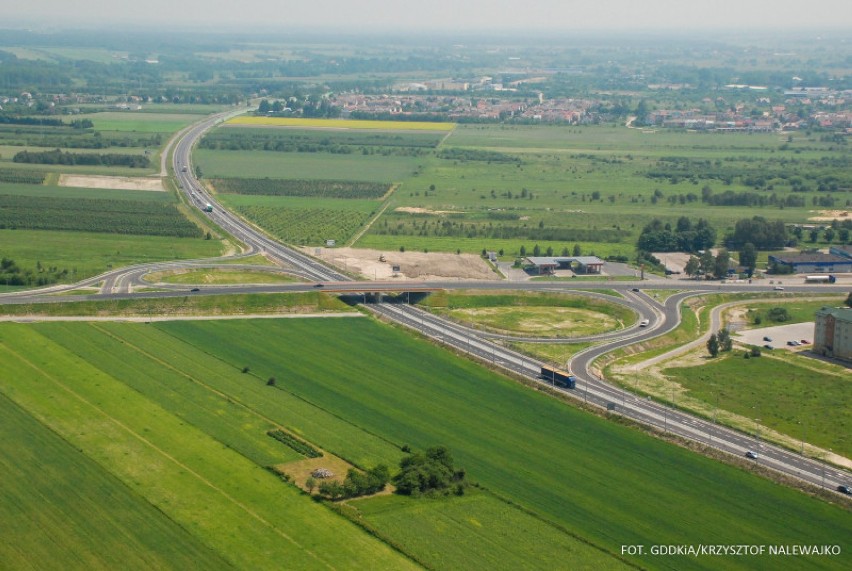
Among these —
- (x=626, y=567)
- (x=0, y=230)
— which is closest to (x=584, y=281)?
(x=626, y=567)

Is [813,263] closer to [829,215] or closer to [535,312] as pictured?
[829,215]

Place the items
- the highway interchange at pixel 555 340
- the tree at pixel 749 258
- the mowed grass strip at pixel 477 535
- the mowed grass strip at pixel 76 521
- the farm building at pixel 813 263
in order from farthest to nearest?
the farm building at pixel 813 263 → the tree at pixel 749 258 → the highway interchange at pixel 555 340 → the mowed grass strip at pixel 477 535 → the mowed grass strip at pixel 76 521

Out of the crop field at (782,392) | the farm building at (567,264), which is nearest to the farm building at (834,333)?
the crop field at (782,392)

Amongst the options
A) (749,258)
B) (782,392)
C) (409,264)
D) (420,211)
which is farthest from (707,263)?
(420,211)

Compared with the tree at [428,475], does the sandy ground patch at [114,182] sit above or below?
above

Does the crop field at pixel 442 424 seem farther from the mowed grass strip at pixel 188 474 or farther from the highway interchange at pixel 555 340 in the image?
the highway interchange at pixel 555 340

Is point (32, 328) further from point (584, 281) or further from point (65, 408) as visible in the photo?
point (584, 281)

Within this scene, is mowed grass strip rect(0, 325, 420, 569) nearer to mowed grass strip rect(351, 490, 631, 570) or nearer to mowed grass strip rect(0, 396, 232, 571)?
mowed grass strip rect(0, 396, 232, 571)
